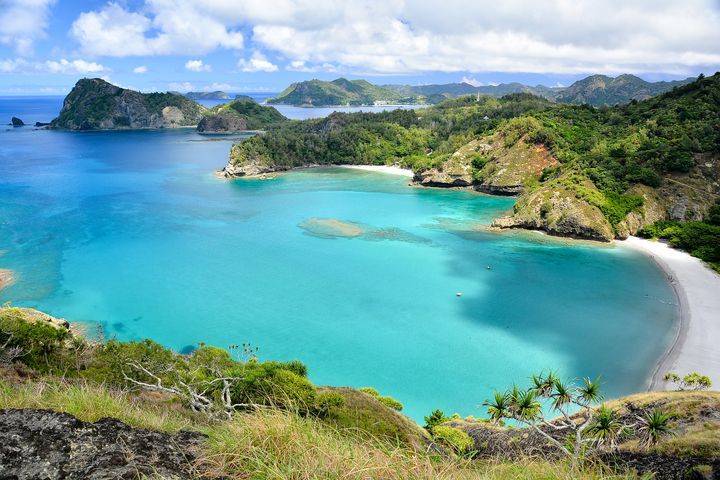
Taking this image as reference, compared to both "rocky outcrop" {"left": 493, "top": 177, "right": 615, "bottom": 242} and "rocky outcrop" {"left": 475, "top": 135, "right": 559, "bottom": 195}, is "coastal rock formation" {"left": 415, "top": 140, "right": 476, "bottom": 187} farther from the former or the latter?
"rocky outcrop" {"left": 493, "top": 177, "right": 615, "bottom": 242}

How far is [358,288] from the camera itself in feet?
129

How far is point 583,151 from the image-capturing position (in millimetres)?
77375

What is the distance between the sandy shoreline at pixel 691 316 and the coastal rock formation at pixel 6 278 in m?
49.0

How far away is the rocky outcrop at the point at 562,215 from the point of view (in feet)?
172

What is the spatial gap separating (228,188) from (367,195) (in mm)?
27199

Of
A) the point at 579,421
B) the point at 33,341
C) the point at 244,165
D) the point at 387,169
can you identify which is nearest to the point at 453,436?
the point at 579,421

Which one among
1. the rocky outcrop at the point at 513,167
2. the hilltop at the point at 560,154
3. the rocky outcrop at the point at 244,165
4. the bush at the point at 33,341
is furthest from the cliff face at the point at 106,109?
the bush at the point at 33,341

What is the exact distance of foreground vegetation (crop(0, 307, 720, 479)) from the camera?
3506 mm

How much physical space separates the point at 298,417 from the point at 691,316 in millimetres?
39436

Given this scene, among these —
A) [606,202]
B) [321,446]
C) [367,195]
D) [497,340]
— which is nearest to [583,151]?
[606,202]

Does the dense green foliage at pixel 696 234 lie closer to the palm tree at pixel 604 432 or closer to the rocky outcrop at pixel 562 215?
the rocky outcrop at pixel 562 215

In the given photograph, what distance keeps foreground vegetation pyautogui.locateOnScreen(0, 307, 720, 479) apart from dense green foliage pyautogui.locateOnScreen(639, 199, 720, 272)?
3608cm

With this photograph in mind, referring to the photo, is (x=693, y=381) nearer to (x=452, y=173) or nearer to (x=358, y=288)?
(x=358, y=288)

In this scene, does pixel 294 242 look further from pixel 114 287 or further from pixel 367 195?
pixel 367 195
